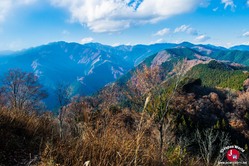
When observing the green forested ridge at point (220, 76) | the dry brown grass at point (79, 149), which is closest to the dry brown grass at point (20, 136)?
the dry brown grass at point (79, 149)

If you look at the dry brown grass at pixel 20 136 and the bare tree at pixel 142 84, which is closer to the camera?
the dry brown grass at pixel 20 136

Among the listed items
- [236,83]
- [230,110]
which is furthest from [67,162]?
[236,83]

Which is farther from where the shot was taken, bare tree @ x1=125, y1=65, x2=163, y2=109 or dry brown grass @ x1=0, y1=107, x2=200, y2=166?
bare tree @ x1=125, y1=65, x2=163, y2=109

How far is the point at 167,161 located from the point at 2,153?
2300 millimetres

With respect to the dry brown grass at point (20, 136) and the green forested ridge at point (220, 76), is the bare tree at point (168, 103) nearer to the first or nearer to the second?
the dry brown grass at point (20, 136)

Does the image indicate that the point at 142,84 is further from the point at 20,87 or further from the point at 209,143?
the point at 20,87

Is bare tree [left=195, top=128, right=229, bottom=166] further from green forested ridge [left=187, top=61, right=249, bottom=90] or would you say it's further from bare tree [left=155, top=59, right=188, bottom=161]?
green forested ridge [left=187, top=61, right=249, bottom=90]

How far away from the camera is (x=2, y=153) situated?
12.3 ft

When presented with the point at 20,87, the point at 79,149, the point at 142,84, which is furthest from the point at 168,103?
the point at 20,87

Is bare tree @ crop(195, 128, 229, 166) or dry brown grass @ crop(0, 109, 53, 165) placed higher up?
dry brown grass @ crop(0, 109, 53, 165)

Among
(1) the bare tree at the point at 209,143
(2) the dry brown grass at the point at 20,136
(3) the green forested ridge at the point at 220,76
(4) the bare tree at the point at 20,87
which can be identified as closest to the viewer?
(2) the dry brown grass at the point at 20,136

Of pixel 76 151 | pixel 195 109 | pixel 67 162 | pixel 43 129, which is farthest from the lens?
pixel 195 109

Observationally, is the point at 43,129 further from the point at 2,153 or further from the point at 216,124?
the point at 216,124

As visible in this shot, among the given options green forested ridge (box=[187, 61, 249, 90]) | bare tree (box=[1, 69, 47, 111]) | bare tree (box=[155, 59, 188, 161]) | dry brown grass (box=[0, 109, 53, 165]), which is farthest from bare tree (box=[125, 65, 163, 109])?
green forested ridge (box=[187, 61, 249, 90])
